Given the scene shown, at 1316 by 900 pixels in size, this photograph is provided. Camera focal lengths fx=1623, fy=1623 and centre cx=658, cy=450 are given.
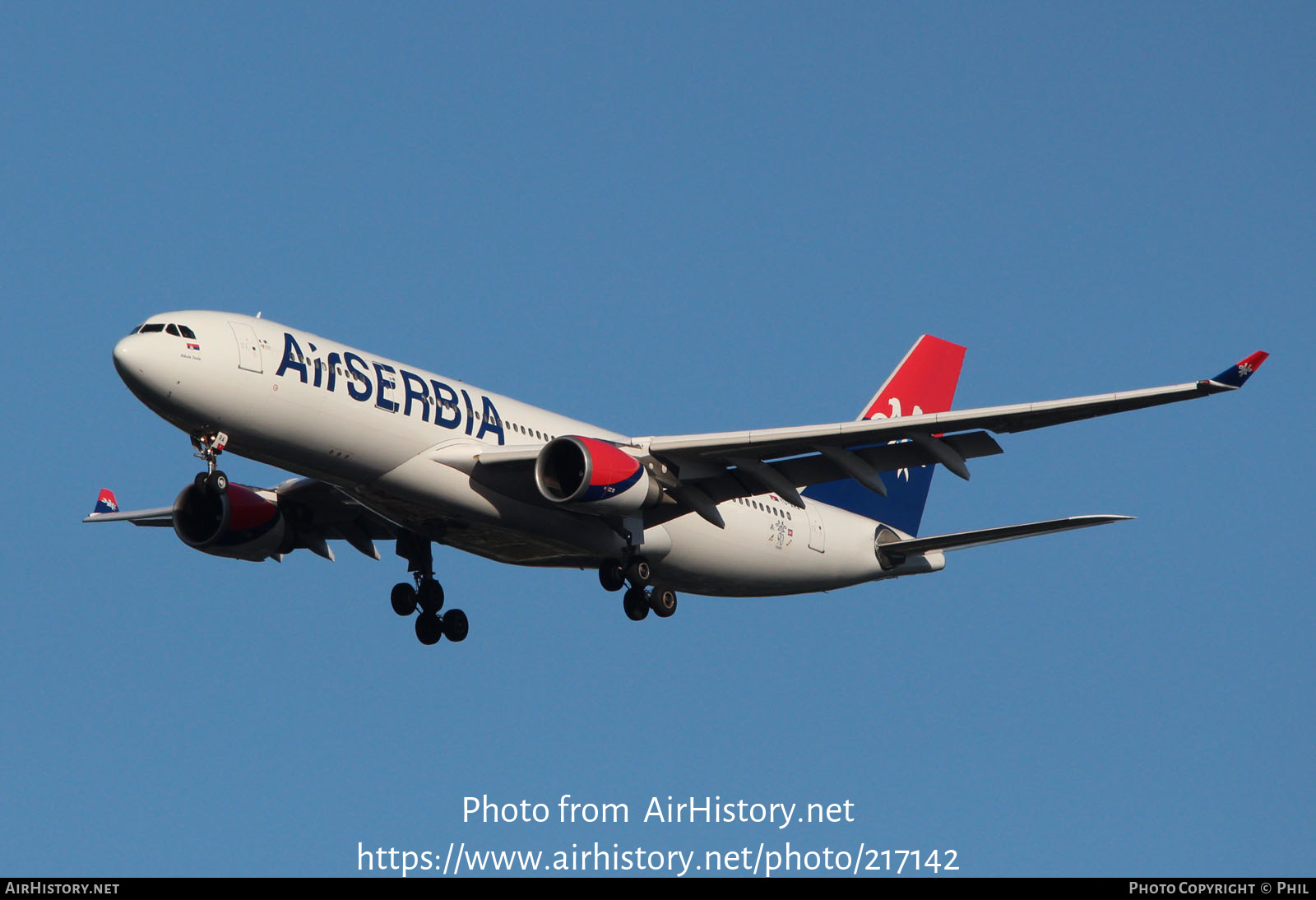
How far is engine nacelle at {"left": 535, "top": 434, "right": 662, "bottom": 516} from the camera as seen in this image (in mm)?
31297

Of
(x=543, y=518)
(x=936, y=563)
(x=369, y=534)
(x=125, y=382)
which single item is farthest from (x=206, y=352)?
(x=936, y=563)

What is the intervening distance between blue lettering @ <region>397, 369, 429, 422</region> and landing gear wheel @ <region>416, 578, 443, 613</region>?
645cm

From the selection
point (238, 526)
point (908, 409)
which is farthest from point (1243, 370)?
point (238, 526)

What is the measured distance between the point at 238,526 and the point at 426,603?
178 inches

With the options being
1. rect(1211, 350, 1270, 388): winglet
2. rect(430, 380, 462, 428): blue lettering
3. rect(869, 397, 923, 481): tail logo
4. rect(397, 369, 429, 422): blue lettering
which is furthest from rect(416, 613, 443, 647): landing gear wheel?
rect(1211, 350, 1270, 388): winglet

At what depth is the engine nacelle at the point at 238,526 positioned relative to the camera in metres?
35.2

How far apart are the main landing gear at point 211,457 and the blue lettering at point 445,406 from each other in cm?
420

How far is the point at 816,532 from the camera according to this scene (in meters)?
38.5

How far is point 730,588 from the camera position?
3741 centimetres

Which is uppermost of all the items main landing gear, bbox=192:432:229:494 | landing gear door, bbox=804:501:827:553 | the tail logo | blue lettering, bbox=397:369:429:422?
the tail logo

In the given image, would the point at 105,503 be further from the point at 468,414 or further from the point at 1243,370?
the point at 1243,370

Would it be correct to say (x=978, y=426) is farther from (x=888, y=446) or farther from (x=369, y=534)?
(x=369, y=534)

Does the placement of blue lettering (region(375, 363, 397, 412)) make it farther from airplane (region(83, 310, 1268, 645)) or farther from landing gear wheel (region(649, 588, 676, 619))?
landing gear wheel (region(649, 588, 676, 619))

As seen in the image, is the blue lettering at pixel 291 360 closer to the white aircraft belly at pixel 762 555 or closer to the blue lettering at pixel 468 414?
the blue lettering at pixel 468 414
